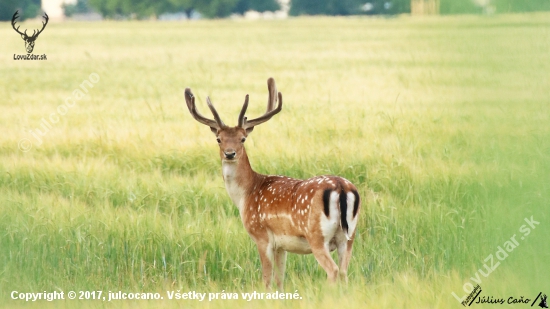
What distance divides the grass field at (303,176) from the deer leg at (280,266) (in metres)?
0.07

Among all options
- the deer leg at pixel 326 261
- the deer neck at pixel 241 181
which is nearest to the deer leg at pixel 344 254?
the deer leg at pixel 326 261

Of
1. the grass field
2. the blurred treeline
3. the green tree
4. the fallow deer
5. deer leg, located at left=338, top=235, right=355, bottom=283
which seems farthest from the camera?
the blurred treeline

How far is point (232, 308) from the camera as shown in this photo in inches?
174

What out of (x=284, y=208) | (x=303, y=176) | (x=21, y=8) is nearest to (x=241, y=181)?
(x=284, y=208)

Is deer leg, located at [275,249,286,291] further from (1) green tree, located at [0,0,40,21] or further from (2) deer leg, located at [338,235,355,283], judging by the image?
(1) green tree, located at [0,0,40,21]

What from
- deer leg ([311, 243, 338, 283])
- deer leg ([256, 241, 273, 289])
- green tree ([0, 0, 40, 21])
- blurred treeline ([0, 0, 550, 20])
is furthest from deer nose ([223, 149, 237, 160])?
green tree ([0, 0, 40, 21])

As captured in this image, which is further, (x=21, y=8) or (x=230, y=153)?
(x=21, y=8)

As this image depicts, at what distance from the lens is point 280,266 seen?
491cm

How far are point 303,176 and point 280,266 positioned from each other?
2.23 meters

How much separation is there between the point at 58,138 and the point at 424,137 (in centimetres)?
446

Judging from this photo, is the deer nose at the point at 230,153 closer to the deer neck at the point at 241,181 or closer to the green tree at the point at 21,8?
the deer neck at the point at 241,181

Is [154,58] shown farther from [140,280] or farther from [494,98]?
A: [140,280]

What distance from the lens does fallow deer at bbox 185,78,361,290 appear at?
447cm

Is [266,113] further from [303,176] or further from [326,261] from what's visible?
[303,176]
